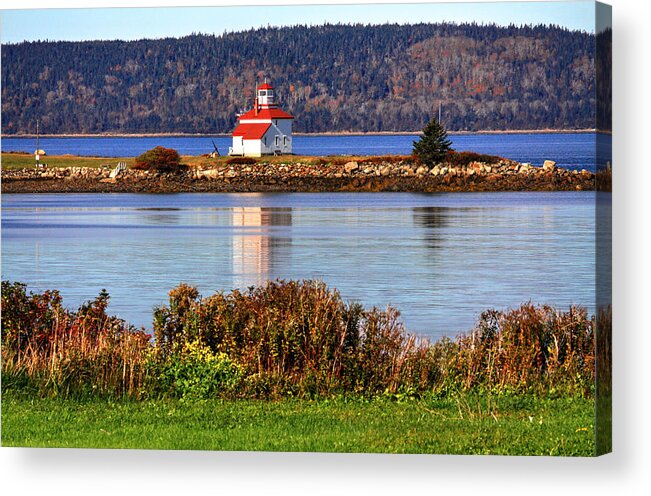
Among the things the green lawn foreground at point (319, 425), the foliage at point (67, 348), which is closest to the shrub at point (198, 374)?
the green lawn foreground at point (319, 425)

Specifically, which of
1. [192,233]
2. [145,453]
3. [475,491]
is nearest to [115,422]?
[145,453]

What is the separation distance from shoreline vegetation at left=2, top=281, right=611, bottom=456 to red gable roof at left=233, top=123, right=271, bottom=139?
1.58m

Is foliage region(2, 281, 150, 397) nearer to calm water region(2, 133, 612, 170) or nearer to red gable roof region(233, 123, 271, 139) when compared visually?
calm water region(2, 133, 612, 170)

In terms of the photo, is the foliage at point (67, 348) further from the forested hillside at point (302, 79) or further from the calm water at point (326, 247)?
the forested hillside at point (302, 79)

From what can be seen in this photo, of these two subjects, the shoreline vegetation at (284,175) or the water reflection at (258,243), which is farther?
the shoreline vegetation at (284,175)

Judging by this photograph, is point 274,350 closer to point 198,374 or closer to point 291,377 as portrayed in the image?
point 291,377

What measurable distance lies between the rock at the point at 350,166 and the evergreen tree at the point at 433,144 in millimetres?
694

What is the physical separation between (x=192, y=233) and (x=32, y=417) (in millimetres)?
2460

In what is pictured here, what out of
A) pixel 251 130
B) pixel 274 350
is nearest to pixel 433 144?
pixel 251 130

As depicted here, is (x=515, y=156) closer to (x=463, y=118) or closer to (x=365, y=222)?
(x=463, y=118)

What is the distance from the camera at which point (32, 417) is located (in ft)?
42.1

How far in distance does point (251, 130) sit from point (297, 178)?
0.72 m

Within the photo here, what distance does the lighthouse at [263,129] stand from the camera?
13.6 metres

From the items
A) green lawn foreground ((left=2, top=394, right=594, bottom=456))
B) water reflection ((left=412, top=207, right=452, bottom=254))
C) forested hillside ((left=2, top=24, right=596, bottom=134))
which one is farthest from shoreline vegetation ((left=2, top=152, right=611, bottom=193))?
green lawn foreground ((left=2, top=394, right=594, bottom=456))
